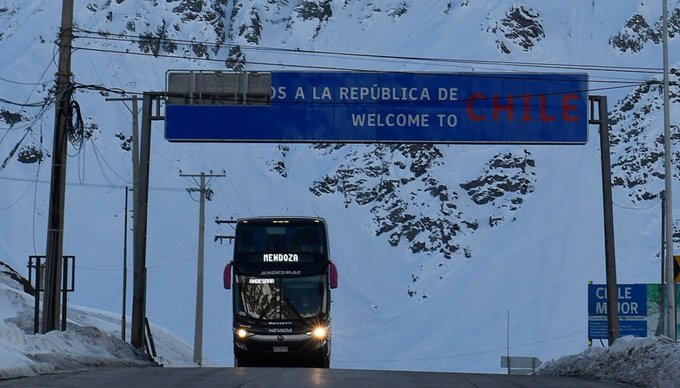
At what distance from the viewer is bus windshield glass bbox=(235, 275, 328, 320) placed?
31.9 metres

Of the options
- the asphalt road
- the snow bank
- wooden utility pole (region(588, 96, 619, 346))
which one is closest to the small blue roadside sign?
wooden utility pole (region(588, 96, 619, 346))

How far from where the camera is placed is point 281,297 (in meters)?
32.1

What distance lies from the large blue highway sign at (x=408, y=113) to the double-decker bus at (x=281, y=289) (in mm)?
3830

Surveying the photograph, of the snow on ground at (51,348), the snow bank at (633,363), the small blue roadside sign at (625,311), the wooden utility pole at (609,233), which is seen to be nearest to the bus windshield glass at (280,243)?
the snow on ground at (51,348)

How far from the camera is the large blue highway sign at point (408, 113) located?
34.7 m

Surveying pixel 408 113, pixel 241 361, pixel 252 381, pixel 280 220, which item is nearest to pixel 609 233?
pixel 408 113

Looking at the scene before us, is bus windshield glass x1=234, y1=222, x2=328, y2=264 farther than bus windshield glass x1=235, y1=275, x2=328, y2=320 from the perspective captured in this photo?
No

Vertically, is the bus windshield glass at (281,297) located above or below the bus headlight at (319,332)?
above

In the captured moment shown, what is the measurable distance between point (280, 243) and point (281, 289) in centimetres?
120

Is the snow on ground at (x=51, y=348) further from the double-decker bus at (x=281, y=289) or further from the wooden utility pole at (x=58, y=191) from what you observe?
the double-decker bus at (x=281, y=289)

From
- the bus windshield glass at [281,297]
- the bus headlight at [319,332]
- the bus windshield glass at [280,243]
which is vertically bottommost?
the bus headlight at [319,332]

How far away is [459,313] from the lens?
15050 cm

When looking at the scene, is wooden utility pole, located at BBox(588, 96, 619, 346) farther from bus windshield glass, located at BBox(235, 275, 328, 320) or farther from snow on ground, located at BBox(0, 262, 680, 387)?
bus windshield glass, located at BBox(235, 275, 328, 320)

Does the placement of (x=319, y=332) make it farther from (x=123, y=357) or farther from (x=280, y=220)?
(x=123, y=357)
